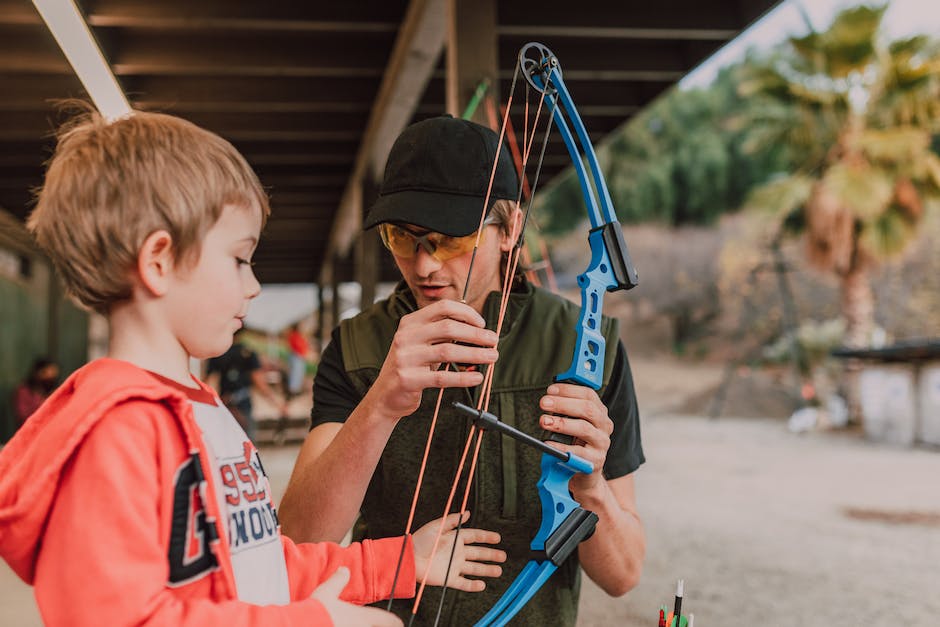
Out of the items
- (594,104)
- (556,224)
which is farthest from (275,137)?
(556,224)

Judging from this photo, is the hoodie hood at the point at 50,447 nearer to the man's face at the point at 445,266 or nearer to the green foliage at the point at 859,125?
the man's face at the point at 445,266

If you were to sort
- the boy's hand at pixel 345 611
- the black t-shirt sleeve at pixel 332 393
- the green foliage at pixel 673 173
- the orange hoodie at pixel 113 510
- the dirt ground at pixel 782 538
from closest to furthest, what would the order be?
the orange hoodie at pixel 113 510, the boy's hand at pixel 345 611, the black t-shirt sleeve at pixel 332 393, the dirt ground at pixel 782 538, the green foliage at pixel 673 173

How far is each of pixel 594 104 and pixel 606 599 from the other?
355 cm

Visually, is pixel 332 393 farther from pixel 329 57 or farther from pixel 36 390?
pixel 36 390

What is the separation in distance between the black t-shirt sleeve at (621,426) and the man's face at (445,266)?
28 cm

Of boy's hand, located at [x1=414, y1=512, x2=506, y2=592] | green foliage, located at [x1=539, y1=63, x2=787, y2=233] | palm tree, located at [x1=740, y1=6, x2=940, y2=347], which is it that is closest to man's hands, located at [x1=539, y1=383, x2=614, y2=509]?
boy's hand, located at [x1=414, y1=512, x2=506, y2=592]

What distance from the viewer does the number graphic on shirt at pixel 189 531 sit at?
0.87 m

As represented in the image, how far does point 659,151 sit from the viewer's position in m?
28.8

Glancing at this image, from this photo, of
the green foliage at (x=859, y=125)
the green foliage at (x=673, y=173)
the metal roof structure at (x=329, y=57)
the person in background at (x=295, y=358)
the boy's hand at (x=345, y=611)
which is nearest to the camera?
the boy's hand at (x=345, y=611)

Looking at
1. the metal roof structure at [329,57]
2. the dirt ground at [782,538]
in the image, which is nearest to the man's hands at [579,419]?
the metal roof structure at [329,57]

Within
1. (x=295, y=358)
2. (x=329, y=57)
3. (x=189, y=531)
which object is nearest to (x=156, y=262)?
(x=189, y=531)

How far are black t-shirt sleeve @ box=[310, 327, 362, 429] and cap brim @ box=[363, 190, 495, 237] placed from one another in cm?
31

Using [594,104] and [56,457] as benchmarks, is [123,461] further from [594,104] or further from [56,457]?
[594,104]

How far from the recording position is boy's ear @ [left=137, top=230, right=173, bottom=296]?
938 millimetres
